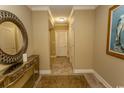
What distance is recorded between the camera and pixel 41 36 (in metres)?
4.35

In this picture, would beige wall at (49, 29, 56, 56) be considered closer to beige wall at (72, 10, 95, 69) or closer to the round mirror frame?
beige wall at (72, 10, 95, 69)

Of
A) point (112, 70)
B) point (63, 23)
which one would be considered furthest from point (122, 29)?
point (63, 23)

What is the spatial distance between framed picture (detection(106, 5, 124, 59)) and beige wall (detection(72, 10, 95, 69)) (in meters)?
1.47

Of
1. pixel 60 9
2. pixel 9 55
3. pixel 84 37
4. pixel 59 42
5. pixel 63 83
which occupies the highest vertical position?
pixel 60 9

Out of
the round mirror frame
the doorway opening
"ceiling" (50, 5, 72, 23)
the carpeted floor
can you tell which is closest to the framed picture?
the carpeted floor

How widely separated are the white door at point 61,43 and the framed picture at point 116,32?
561cm

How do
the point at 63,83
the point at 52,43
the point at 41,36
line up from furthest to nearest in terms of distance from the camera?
the point at 52,43
the point at 41,36
the point at 63,83

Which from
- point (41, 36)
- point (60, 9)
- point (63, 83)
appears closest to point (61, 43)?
point (60, 9)

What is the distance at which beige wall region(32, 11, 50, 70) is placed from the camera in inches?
169

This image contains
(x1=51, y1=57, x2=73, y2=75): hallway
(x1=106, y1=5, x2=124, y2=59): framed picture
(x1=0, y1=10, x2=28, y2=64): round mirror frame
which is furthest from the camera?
(x1=51, y1=57, x2=73, y2=75): hallway

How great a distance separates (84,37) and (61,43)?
4.19m

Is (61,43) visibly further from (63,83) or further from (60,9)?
(63,83)

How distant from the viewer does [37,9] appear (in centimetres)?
425

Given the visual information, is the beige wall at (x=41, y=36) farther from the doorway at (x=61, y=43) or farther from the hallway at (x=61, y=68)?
the doorway at (x=61, y=43)
